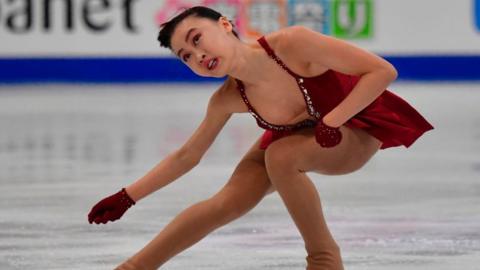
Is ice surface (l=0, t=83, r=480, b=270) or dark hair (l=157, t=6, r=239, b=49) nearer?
dark hair (l=157, t=6, r=239, b=49)

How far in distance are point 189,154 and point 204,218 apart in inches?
6.6

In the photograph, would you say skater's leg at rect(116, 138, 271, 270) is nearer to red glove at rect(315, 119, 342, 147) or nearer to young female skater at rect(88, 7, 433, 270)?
young female skater at rect(88, 7, 433, 270)

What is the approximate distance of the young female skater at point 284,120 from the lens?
2.72m

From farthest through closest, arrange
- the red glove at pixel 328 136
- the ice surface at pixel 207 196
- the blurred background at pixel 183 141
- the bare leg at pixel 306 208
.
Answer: the blurred background at pixel 183 141, the ice surface at pixel 207 196, the bare leg at pixel 306 208, the red glove at pixel 328 136

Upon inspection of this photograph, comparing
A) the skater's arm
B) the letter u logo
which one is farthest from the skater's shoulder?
the letter u logo

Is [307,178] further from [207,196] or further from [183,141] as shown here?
[183,141]

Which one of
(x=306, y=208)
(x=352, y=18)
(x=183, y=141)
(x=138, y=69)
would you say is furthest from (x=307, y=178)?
(x=138, y=69)

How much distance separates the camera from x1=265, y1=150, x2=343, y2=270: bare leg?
273 centimetres

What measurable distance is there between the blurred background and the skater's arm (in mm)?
420

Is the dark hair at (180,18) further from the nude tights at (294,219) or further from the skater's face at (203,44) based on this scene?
the nude tights at (294,219)

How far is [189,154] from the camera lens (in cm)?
293

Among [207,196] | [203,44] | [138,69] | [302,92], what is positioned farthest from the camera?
[138,69]

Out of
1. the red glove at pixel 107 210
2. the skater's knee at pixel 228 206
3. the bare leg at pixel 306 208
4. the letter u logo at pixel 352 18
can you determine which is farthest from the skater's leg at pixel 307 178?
the letter u logo at pixel 352 18

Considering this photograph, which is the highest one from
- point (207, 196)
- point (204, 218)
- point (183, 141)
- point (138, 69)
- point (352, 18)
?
point (204, 218)
